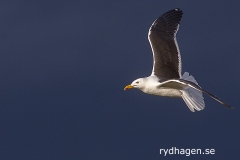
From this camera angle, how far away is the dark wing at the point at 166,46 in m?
13.6

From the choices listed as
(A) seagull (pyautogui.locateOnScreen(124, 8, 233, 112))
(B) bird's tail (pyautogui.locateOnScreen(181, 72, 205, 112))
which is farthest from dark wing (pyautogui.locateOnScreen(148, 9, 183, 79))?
(B) bird's tail (pyautogui.locateOnScreen(181, 72, 205, 112))

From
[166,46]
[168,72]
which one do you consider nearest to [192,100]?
[168,72]

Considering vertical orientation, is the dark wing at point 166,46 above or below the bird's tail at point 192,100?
above

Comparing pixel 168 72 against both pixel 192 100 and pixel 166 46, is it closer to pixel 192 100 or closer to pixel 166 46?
pixel 166 46

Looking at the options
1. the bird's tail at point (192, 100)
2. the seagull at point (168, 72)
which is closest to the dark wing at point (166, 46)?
the seagull at point (168, 72)

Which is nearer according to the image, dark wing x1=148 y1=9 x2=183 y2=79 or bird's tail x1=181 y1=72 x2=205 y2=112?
bird's tail x1=181 y1=72 x2=205 y2=112

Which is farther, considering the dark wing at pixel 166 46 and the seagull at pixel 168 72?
the dark wing at pixel 166 46

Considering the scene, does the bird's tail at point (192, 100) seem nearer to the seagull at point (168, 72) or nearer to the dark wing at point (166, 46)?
the seagull at point (168, 72)

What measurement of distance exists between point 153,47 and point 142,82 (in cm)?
135

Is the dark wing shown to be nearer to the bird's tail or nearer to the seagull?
the seagull

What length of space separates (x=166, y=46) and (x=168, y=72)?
29.3 inches

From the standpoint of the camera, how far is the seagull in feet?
41.8

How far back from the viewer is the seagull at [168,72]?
41.8 feet

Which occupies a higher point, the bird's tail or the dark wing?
the dark wing
